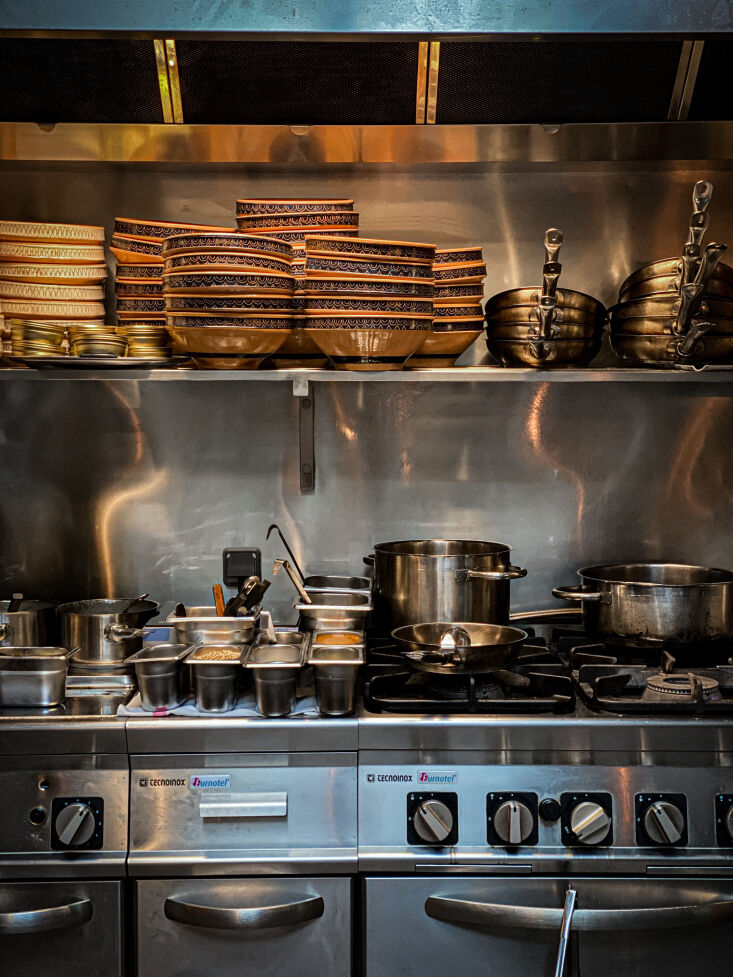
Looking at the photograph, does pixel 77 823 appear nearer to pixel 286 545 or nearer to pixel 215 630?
pixel 215 630

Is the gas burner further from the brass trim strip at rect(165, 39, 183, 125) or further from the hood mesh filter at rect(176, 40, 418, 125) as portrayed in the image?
the brass trim strip at rect(165, 39, 183, 125)

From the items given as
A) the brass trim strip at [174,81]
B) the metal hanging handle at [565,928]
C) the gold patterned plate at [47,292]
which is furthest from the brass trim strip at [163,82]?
the metal hanging handle at [565,928]

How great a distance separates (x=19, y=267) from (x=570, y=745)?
1.49 m

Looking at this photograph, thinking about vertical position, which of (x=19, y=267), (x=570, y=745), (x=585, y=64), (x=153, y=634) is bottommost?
(x=570, y=745)

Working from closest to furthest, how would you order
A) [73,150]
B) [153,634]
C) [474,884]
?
[474,884], [153,634], [73,150]

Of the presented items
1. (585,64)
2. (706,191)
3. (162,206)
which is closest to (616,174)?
(585,64)

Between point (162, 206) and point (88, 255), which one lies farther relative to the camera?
point (162, 206)

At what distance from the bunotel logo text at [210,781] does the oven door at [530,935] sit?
0.30 metres

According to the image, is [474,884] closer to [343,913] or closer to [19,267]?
[343,913]

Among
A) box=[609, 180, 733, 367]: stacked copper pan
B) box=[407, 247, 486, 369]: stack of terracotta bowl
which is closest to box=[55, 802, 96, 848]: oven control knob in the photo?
box=[407, 247, 486, 369]: stack of terracotta bowl

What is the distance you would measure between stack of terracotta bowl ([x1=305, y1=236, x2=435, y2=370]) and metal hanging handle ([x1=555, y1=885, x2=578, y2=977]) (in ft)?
3.46

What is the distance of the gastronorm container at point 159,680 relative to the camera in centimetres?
170

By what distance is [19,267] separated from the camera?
204 centimetres

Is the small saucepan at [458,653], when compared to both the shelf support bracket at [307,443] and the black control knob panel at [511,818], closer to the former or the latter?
the black control knob panel at [511,818]
